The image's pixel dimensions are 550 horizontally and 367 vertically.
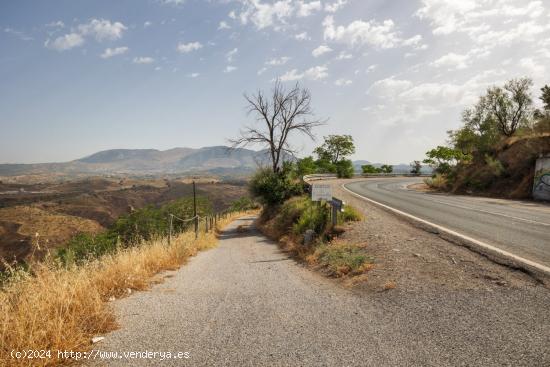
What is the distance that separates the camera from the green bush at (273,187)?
82.3ft

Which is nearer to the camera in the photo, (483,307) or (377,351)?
(377,351)

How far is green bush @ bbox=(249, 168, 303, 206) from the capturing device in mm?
25094

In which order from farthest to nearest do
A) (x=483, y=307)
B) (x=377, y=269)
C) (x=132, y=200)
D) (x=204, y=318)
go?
(x=132, y=200) → (x=377, y=269) → (x=204, y=318) → (x=483, y=307)

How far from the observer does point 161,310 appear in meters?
5.15

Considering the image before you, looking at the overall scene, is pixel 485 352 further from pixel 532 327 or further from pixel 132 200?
pixel 132 200

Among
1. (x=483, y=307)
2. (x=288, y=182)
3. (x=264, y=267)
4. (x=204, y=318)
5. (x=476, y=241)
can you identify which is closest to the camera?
(x=483, y=307)

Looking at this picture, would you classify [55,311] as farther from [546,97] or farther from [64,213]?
[64,213]

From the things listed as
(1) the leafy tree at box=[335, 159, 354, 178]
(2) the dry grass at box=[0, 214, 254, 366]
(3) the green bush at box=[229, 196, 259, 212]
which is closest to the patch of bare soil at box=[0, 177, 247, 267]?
(3) the green bush at box=[229, 196, 259, 212]

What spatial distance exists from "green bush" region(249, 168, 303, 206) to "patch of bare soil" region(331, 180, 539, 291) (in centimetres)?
1531

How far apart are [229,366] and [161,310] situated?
2274mm

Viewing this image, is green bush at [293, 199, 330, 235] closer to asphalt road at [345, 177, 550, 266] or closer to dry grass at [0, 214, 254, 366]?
asphalt road at [345, 177, 550, 266]

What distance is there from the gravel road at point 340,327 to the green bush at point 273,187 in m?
18.9

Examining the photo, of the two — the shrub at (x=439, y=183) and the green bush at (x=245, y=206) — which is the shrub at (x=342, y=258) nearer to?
the shrub at (x=439, y=183)

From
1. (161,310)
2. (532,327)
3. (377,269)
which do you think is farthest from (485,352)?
(161,310)
